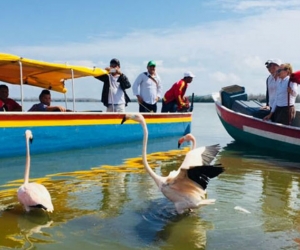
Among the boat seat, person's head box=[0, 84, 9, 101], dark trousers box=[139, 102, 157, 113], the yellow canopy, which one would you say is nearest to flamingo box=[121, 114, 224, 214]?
the yellow canopy

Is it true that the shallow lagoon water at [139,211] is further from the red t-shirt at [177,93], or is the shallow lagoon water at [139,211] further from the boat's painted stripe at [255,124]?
the red t-shirt at [177,93]

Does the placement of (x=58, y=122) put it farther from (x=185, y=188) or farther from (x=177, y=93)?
(x=185, y=188)

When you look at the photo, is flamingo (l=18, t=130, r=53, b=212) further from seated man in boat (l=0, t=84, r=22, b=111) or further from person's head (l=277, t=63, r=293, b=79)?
person's head (l=277, t=63, r=293, b=79)

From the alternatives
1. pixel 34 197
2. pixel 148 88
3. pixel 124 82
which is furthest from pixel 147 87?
pixel 34 197

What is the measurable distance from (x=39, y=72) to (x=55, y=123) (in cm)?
194

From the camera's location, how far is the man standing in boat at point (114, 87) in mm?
12242

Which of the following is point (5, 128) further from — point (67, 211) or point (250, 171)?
point (250, 171)

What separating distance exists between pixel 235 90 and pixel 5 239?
1242 cm

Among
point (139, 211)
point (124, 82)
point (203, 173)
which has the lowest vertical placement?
point (139, 211)

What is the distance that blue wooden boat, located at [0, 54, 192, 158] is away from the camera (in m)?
9.62

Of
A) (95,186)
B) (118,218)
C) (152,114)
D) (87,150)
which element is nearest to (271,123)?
(152,114)

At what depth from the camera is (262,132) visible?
12.1 meters

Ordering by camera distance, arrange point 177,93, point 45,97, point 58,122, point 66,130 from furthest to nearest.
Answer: point 177,93
point 66,130
point 45,97
point 58,122

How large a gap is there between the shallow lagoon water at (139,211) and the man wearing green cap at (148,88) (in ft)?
15.1
